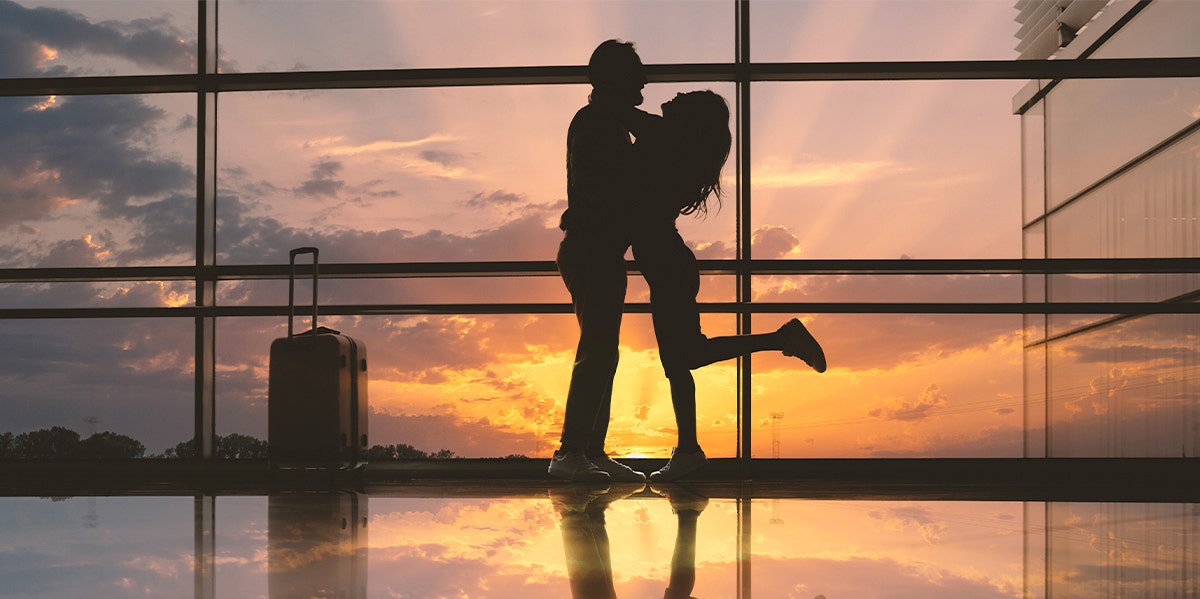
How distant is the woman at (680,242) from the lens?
2557mm

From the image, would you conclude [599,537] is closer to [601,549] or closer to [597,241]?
[601,549]

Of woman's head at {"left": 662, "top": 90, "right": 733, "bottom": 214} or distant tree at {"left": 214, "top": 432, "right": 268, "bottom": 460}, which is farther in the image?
distant tree at {"left": 214, "top": 432, "right": 268, "bottom": 460}

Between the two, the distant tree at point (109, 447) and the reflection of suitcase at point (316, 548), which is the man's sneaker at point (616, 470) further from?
the distant tree at point (109, 447)

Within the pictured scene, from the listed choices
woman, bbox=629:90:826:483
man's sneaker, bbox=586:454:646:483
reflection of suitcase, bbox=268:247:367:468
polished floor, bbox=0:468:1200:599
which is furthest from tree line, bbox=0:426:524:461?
polished floor, bbox=0:468:1200:599

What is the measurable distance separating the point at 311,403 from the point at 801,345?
1614 millimetres

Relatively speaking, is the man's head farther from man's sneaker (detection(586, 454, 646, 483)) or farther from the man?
man's sneaker (detection(586, 454, 646, 483))

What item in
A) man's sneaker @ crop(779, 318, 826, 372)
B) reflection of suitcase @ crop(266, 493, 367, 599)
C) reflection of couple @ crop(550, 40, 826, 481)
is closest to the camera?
reflection of suitcase @ crop(266, 493, 367, 599)

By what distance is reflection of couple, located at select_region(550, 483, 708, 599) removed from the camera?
105 centimetres

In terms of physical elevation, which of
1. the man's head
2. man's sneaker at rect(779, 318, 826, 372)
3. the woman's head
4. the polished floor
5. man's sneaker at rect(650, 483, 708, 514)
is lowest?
man's sneaker at rect(650, 483, 708, 514)

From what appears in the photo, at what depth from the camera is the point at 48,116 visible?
3.94 meters

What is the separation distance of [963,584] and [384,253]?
285 centimetres

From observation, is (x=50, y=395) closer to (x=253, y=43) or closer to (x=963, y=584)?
(x=253, y=43)

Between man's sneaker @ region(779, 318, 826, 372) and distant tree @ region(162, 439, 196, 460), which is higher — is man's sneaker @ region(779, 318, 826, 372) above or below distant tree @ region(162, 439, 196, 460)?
above

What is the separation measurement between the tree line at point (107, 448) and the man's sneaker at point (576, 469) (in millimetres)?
933
